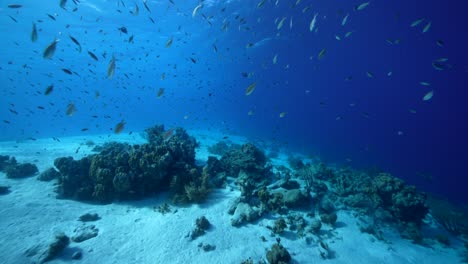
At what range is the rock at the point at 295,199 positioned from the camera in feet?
27.6

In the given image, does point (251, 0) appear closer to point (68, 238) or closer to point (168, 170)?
point (168, 170)

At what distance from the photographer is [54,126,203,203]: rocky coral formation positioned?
8695 millimetres

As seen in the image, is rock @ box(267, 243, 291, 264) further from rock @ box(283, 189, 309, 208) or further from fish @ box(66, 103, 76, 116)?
fish @ box(66, 103, 76, 116)

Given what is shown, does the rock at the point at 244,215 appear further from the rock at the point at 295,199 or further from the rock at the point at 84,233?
the rock at the point at 84,233

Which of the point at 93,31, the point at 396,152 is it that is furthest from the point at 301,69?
the point at 93,31

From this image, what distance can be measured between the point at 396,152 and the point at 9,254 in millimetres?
67751

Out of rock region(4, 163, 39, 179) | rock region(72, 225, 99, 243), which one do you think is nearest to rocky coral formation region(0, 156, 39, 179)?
rock region(4, 163, 39, 179)

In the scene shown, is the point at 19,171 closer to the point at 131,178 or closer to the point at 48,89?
the point at 48,89

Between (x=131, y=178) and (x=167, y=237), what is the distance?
3058 millimetres

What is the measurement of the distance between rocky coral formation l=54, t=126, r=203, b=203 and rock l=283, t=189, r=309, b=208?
3.23 meters

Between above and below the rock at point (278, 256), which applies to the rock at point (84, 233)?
below

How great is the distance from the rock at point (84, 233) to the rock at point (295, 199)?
21.7ft

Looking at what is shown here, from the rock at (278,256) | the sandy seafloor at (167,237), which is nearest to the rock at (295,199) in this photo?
the sandy seafloor at (167,237)

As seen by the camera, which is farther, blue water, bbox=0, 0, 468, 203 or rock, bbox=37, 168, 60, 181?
blue water, bbox=0, 0, 468, 203
